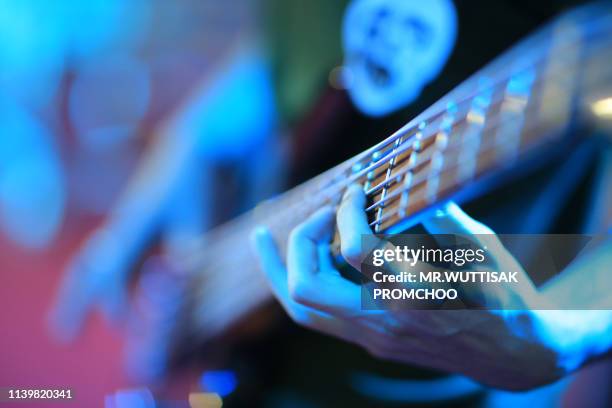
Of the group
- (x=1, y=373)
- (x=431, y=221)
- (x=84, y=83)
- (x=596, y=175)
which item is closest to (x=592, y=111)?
(x=431, y=221)

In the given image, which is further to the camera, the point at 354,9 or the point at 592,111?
the point at 354,9

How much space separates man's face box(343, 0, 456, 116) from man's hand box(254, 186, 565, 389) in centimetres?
20

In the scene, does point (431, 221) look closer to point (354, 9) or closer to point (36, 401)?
point (354, 9)

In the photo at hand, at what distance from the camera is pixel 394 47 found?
699 mm

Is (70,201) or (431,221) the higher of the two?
(70,201)

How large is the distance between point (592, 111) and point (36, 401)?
2.73 feet

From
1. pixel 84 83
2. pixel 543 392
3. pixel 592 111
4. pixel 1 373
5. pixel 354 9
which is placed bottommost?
pixel 543 392

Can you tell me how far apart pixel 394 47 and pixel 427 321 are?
13.6 inches

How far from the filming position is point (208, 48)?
2.73 feet

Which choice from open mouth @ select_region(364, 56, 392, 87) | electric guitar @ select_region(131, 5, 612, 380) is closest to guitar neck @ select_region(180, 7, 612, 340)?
electric guitar @ select_region(131, 5, 612, 380)

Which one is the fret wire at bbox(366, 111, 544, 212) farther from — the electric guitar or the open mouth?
the open mouth

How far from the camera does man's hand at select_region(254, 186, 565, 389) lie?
0.53m

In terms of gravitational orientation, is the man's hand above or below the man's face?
below

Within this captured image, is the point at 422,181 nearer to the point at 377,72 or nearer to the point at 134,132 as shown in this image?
the point at 377,72
